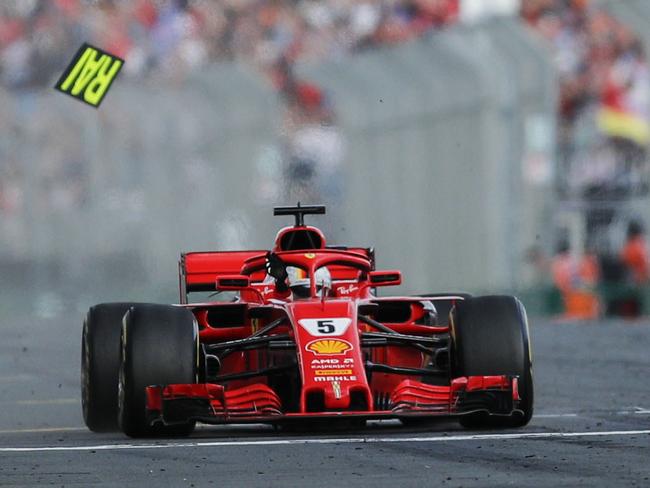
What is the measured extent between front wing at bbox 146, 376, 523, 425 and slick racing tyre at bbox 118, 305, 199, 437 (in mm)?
78

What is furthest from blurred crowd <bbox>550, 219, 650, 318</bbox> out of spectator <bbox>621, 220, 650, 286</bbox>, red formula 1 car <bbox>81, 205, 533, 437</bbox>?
red formula 1 car <bbox>81, 205, 533, 437</bbox>

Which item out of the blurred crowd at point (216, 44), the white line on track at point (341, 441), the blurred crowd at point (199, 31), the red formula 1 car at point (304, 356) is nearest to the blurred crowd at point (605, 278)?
the blurred crowd at point (216, 44)

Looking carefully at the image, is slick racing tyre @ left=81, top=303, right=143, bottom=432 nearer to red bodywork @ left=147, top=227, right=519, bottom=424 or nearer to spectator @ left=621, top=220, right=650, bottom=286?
red bodywork @ left=147, top=227, right=519, bottom=424

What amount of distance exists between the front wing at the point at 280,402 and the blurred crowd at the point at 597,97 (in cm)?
1703

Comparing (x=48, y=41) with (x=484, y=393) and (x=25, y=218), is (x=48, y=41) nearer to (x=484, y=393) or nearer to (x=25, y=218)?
(x=25, y=218)

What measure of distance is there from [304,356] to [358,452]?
40.3 inches

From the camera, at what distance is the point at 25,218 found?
2912cm

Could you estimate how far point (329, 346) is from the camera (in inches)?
371

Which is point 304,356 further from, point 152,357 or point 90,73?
point 90,73

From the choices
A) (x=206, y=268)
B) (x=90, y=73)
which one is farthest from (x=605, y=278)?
(x=206, y=268)

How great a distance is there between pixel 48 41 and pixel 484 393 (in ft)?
64.1

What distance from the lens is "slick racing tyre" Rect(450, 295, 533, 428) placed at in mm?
9570

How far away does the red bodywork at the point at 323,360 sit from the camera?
363 inches

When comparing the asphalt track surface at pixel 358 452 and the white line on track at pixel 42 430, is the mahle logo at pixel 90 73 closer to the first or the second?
the asphalt track surface at pixel 358 452
